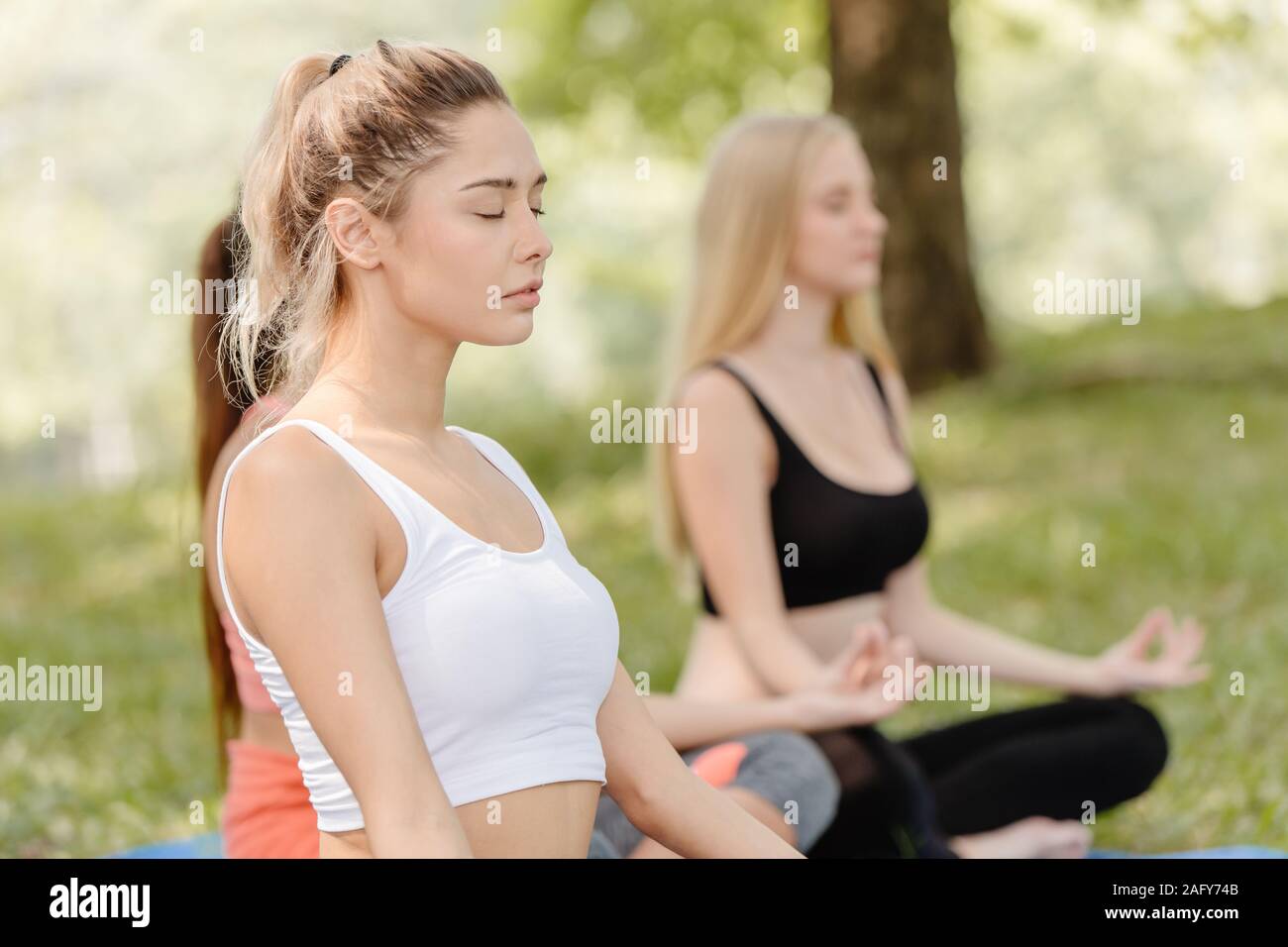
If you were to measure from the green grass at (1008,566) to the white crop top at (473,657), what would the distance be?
192 centimetres

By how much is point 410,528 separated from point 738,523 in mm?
1924

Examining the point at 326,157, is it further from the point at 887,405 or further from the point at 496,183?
the point at 887,405

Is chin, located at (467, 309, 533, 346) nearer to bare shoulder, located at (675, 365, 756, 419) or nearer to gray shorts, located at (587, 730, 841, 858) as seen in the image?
gray shorts, located at (587, 730, 841, 858)

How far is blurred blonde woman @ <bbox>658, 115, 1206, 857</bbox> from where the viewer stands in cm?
366

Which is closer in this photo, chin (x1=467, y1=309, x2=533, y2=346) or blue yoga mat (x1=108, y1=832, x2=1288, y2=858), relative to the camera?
chin (x1=467, y1=309, x2=533, y2=346)

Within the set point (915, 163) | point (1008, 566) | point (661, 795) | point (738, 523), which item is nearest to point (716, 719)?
point (738, 523)

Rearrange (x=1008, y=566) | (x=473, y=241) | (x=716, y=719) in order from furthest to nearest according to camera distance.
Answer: (x=1008, y=566) < (x=716, y=719) < (x=473, y=241)

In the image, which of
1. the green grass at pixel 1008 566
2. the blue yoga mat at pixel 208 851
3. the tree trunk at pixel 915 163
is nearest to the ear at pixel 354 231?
the green grass at pixel 1008 566

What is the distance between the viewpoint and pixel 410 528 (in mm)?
1780

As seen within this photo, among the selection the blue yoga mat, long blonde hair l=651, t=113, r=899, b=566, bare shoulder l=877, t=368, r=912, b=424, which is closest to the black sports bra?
long blonde hair l=651, t=113, r=899, b=566

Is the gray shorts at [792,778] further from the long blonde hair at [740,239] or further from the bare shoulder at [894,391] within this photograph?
the bare shoulder at [894,391]

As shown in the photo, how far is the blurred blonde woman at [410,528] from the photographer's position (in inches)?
66.7

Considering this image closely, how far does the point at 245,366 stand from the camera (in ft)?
6.65

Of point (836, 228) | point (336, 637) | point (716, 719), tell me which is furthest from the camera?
point (836, 228)
